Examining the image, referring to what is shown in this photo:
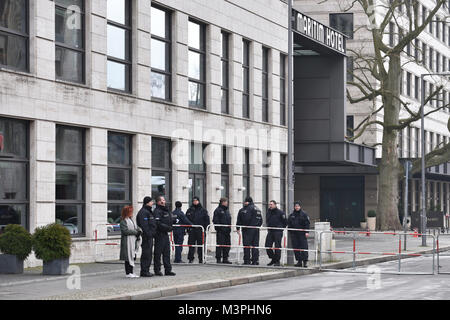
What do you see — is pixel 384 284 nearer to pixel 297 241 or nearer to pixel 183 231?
pixel 297 241

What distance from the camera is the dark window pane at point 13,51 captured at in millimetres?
22906

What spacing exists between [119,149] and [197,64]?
5.72 meters

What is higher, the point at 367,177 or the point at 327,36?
the point at 327,36

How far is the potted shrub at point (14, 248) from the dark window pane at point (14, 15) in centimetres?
511

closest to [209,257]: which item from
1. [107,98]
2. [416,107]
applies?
[107,98]

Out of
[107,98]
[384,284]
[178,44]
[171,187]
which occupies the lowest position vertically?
[384,284]

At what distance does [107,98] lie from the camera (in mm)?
26719

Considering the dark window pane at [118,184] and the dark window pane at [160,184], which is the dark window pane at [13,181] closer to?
the dark window pane at [118,184]

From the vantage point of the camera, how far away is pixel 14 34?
2322 centimetres

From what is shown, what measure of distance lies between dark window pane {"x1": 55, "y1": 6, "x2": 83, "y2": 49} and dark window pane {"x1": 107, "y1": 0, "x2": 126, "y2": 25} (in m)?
1.52

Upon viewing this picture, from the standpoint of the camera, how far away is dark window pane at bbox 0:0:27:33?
2297 centimetres

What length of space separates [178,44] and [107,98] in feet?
15.3

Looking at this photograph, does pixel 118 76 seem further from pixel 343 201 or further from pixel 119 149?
pixel 343 201
